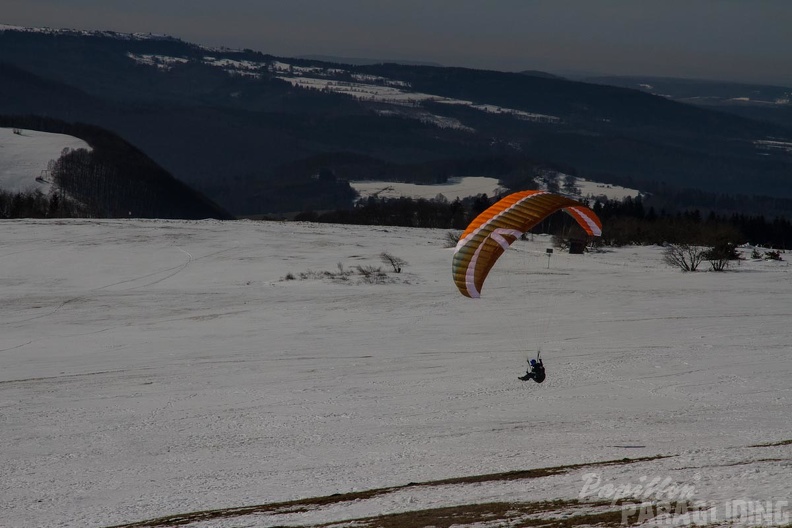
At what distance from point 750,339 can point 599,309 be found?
7.92 m

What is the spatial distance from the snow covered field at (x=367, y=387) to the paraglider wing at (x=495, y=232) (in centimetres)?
375

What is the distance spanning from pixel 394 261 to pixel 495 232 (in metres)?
28.2

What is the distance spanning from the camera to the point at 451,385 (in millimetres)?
23984

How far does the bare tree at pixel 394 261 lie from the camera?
45456 mm

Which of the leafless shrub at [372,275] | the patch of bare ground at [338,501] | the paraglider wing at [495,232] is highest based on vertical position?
the paraglider wing at [495,232]

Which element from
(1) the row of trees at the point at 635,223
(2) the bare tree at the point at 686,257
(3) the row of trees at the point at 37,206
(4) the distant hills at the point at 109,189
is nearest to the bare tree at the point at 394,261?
(1) the row of trees at the point at 635,223

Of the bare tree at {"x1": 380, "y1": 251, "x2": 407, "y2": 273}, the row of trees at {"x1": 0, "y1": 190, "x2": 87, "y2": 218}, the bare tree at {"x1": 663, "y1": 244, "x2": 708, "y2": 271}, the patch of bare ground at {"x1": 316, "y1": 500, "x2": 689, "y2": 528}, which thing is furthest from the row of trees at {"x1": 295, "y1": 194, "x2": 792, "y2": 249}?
the patch of bare ground at {"x1": 316, "y1": 500, "x2": 689, "y2": 528}

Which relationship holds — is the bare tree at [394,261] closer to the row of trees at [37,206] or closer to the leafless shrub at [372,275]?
the leafless shrub at [372,275]

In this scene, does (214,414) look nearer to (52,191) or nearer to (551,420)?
(551,420)

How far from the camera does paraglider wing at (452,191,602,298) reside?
19172 millimetres

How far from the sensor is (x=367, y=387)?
24000 millimetres

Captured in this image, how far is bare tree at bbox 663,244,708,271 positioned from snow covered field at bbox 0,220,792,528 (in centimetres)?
186

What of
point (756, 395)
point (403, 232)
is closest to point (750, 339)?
point (756, 395)

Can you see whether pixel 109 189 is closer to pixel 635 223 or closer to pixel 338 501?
pixel 635 223
